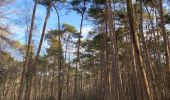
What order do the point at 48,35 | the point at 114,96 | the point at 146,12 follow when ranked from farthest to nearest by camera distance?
the point at 48,35
the point at 146,12
the point at 114,96

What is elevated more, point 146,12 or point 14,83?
point 146,12

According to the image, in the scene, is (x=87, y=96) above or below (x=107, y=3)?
below

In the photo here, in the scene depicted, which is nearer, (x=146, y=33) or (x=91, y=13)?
(x=91, y=13)

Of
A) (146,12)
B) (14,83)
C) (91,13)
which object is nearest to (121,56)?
(146,12)

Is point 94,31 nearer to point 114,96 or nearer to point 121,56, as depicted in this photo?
point 121,56

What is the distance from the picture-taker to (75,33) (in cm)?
2806

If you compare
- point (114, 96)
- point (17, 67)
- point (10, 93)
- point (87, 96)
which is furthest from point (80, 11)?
point (10, 93)

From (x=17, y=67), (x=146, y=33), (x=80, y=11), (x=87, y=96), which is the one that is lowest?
(x=87, y=96)

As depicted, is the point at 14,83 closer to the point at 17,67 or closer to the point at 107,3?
the point at 17,67

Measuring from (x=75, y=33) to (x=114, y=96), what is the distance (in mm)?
13915

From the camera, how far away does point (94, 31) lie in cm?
2392

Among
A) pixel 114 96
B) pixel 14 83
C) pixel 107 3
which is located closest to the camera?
pixel 114 96

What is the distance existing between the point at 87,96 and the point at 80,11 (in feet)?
78.1

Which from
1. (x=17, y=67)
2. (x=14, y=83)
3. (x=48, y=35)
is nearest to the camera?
(x=48, y=35)
